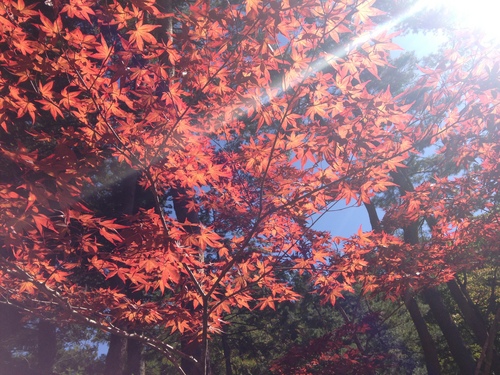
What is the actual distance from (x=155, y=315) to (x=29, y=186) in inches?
65.8

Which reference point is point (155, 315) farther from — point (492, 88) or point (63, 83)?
point (63, 83)

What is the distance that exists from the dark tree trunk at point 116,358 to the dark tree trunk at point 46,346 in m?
13.2

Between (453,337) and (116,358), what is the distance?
20.5 ft

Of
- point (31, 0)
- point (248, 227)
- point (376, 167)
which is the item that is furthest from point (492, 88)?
point (31, 0)

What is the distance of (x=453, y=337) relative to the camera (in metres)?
6.88

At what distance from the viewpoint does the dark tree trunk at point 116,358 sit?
6.01m

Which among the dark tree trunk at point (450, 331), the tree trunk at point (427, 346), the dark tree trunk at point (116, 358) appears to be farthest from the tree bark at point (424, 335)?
the dark tree trunk at point (116, 358)

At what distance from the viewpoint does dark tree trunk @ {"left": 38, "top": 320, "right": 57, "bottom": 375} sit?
16.8m

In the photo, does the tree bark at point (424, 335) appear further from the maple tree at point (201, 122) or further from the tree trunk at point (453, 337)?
the maple tree at point (201, 122)

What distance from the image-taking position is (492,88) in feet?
8.52

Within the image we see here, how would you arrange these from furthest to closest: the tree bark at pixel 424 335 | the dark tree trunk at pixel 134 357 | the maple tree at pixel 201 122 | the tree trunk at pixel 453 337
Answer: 1. the dark tree trunk at pixel 134 357
2. the tree trunk at pixel 453 337
3. the tree bark at pixel 424 335
4. the maple tree at pixel 201 122

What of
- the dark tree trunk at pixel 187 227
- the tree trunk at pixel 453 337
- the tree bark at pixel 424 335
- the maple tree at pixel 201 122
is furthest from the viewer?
the tree trunk at pixel 453 337

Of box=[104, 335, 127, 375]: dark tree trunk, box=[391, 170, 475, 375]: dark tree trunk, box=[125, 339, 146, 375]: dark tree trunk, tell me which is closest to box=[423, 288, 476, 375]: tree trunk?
box=[391, 170, 475, 375]: dark tree trunk

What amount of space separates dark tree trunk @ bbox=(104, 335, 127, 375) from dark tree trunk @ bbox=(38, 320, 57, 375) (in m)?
13.2
